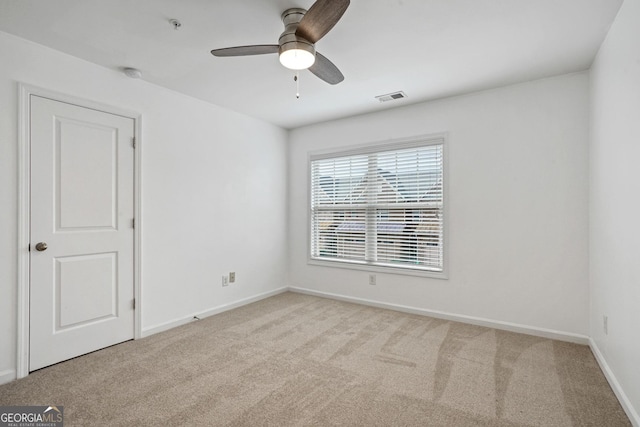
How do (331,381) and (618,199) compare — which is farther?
(331,381)

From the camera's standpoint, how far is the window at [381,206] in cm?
373

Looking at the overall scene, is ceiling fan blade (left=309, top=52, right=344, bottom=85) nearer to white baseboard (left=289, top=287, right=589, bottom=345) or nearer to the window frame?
the window frame

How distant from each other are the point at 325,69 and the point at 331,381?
2.21m

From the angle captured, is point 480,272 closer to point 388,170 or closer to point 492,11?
point 388,170

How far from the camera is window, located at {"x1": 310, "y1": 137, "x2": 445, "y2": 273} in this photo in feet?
12.3

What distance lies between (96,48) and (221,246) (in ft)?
7.42

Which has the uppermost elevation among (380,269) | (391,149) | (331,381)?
(391,149)

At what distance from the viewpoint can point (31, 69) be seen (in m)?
2.43

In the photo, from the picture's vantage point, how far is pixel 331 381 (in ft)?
7.51

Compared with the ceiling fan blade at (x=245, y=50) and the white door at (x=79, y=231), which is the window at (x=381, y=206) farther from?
the white door at (x=79, y=231)

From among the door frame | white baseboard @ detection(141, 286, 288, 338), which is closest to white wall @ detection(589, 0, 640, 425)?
white baseboard @ detection(141, 286, 288, 338)

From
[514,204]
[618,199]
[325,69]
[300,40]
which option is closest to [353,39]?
[325,69]

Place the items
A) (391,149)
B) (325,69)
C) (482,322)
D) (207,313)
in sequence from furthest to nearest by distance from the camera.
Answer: (391,149), (207,313), (482,322), (325,69)

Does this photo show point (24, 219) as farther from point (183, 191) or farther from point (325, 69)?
point (325, 69)
